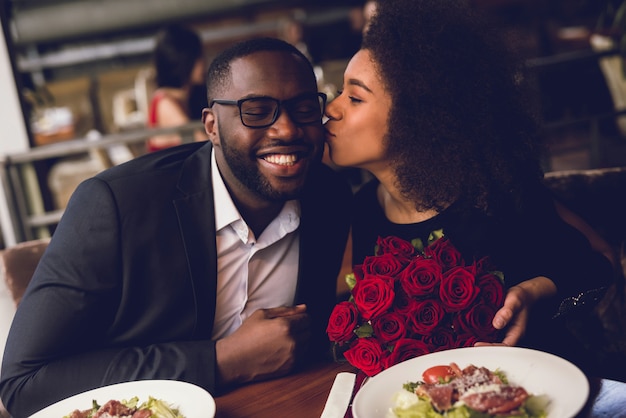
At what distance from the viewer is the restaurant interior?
2236 mm

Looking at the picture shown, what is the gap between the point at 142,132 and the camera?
423 centimetres

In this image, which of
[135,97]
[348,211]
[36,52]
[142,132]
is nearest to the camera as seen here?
[348,211]

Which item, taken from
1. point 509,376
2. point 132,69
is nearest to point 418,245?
point 509,376

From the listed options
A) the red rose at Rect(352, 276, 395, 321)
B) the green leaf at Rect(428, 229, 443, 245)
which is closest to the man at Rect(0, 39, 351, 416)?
the red rose at Rect(352, 276, 395, 321)

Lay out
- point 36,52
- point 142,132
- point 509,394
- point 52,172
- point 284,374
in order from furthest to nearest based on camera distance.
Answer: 1. point 36,52
2. point 52,172
3. point 142,132
4. point 284,374
5. point 509,394

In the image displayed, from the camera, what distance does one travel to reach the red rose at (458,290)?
133 centimetres

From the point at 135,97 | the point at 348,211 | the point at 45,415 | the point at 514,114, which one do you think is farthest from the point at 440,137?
the point at 135,97

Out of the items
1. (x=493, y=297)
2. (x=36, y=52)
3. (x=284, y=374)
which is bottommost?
(x=284, y=374)

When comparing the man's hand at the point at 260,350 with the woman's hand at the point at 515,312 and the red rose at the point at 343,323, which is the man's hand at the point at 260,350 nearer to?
the red rose at the point at 343,323

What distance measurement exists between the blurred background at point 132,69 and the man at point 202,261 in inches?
95.9

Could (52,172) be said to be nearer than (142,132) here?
No

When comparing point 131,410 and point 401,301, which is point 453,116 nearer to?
point 401,301

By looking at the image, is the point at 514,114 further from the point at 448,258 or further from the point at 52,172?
the point at 52,172

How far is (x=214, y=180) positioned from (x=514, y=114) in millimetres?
844
